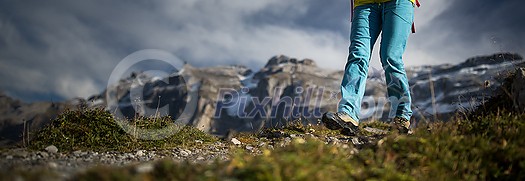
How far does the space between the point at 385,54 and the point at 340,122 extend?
1.55 m

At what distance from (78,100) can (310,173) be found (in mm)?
6558

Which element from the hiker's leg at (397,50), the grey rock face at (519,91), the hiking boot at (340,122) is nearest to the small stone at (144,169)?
the hiking boot at (340,122)

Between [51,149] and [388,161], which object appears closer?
[388,161]

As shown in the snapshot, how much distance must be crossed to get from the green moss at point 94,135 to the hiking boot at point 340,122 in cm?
252

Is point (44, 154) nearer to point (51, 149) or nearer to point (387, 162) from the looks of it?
point (51, 149)

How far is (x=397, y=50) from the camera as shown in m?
6.96

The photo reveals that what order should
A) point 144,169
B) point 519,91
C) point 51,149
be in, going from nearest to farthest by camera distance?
point 144,169
point 51,149
point 519,91

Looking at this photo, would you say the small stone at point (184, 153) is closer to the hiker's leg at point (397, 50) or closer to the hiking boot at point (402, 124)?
the hiking boot at point (402, 124)

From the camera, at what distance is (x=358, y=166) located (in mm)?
3518

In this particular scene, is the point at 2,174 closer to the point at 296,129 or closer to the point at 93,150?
the point at 93,150

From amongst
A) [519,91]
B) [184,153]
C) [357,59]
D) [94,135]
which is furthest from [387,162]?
[94,135]

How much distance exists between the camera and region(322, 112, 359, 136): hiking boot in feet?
22.9

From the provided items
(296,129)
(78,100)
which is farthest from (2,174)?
(296,129)

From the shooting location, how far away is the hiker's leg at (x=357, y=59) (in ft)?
23.2
